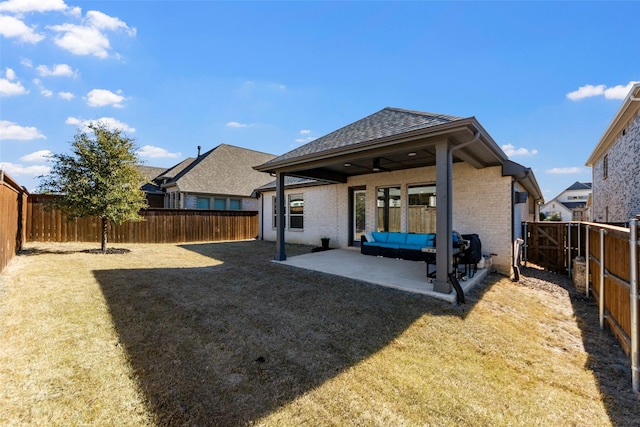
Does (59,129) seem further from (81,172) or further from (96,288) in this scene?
(96,288)

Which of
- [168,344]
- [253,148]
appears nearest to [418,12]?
[168,344]

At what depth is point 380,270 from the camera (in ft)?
22.3

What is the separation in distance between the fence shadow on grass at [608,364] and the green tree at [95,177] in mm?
12054

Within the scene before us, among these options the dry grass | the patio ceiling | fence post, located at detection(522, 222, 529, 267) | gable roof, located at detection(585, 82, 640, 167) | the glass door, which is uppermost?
gable roof, located at detection(585, 82, 640, 167)

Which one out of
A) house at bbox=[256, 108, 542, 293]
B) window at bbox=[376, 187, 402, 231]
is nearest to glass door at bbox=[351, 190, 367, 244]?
house at bbox=[256, 108, 542, 293]

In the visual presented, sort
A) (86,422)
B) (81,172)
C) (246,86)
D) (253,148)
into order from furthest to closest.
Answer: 1. (253,148)
2. (246,86)
3. (81,172)
4. (86,422)

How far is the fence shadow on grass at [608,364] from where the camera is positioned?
234 centimetres

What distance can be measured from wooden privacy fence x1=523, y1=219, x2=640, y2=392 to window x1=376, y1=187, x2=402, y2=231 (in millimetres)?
4756

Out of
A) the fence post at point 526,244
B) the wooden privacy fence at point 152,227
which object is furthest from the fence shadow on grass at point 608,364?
the wooden privacy fence at point 152,227

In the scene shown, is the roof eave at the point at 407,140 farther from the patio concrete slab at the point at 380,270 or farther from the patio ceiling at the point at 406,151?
the patio concrete slab at the point at 380,270

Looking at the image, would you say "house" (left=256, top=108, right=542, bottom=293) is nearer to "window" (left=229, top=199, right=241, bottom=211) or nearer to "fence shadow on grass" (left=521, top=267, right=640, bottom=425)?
"fence shadow on grass" (left=521, top=267, right=640, bottom=425)

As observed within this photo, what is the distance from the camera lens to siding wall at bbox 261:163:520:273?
7324 millimetres

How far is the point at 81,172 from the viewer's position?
9297 millimetres

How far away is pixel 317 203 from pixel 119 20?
835 cm
